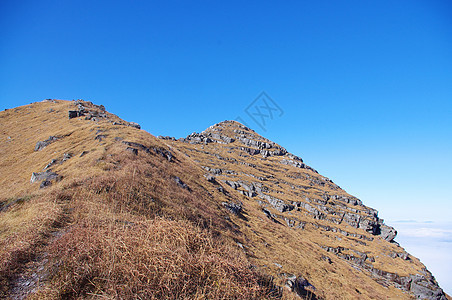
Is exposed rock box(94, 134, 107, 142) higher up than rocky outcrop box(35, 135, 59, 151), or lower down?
higher up

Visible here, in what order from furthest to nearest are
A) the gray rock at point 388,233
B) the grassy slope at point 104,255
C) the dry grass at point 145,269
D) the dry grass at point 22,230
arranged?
the gray rock at point 388,233, the dry grass at point 22,230, the grassy slope at point 104,255, the dry grass at point 145,269

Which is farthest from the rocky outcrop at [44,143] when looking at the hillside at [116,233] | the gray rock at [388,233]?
the gray rock at [388,233]

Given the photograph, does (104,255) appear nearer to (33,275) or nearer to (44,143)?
(33,275)

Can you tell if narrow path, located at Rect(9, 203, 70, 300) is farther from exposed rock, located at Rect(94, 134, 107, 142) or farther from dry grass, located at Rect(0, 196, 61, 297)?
exposed rock, located at Rect(94, 134, 107, 142)

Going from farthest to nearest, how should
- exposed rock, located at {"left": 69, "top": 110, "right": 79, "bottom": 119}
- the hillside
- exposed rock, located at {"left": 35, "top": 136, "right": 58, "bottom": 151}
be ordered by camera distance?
exposed rock, located at {"left": 69, "top": 110, "right": 79, "bottom": 119} < exposed rock, located at {"left": 35, "top": 136, "right": 58, "bottom": 151} < the hillside

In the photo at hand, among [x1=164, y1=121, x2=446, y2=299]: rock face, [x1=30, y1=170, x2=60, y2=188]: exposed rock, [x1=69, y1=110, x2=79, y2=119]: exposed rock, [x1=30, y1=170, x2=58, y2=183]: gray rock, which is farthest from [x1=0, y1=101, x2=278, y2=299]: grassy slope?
[x1=69, y1=110, x2=79, y2=119]: exposed rock

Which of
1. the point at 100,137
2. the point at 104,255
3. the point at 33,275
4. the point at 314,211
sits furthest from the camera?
the point at 314,211

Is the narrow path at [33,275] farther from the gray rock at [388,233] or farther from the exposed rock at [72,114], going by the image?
the gray rock at [388,233]

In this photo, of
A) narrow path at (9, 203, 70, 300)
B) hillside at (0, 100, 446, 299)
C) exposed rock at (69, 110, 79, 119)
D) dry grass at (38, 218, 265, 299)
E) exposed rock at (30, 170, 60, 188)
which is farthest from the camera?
exposed rock at (69, 110, 79, 119)

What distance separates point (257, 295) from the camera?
6941mm

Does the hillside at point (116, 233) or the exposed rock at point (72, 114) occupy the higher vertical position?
the exposed rock at point (72, 114)

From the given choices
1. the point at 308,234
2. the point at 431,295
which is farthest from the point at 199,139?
the point at 431,295

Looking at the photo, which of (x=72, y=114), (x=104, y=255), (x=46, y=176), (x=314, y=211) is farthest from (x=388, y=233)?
(x=72, y=114)

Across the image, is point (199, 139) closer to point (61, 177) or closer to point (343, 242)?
point (343, 242)
